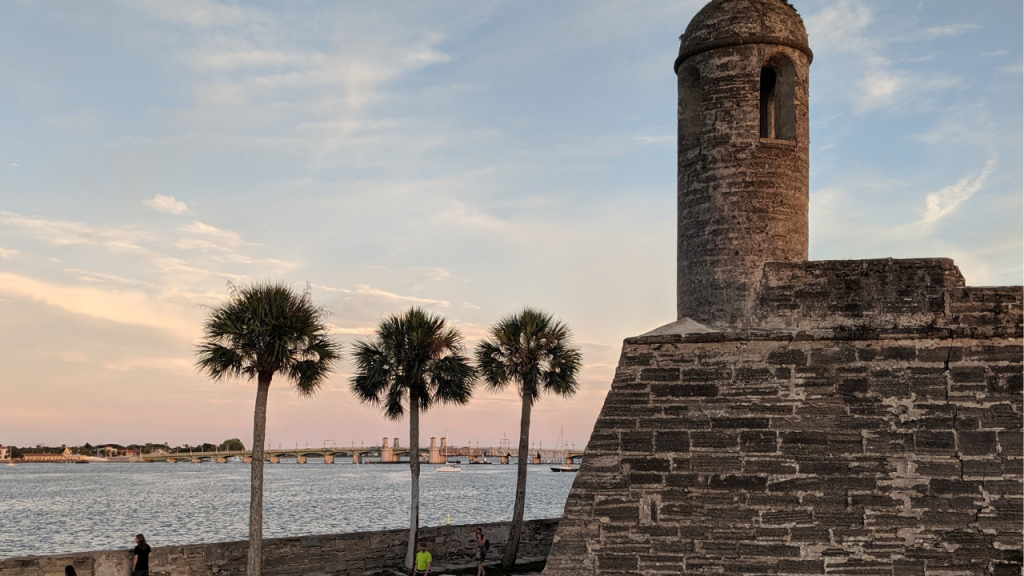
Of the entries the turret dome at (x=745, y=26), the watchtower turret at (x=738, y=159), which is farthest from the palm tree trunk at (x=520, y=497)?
the turret dome at (x=745, y=26)

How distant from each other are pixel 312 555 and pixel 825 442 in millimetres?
11137

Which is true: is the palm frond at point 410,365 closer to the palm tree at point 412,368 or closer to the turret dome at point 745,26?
the palm tree at point 412,368

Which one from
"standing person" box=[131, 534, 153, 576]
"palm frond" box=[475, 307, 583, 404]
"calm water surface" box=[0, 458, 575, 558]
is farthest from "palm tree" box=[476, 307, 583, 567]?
"calm water surface" box=[0, 458, 575, 558]

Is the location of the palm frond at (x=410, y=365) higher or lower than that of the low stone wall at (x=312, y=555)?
higher

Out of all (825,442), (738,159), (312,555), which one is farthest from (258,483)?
(825,442)

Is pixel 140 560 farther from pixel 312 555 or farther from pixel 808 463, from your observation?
pixel 808 463

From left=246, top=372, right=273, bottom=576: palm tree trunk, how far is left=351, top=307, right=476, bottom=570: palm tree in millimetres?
4595

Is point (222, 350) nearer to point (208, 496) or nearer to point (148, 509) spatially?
point (148, 509)

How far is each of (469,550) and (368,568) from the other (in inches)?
119

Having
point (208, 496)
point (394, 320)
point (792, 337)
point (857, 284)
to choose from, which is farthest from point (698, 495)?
point (208, 496)

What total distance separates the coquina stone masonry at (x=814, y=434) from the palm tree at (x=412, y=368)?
12.7 meters

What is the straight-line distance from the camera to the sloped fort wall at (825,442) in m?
6.80

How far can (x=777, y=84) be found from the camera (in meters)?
8.82

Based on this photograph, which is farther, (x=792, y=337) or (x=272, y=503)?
(x=272, y=503)
